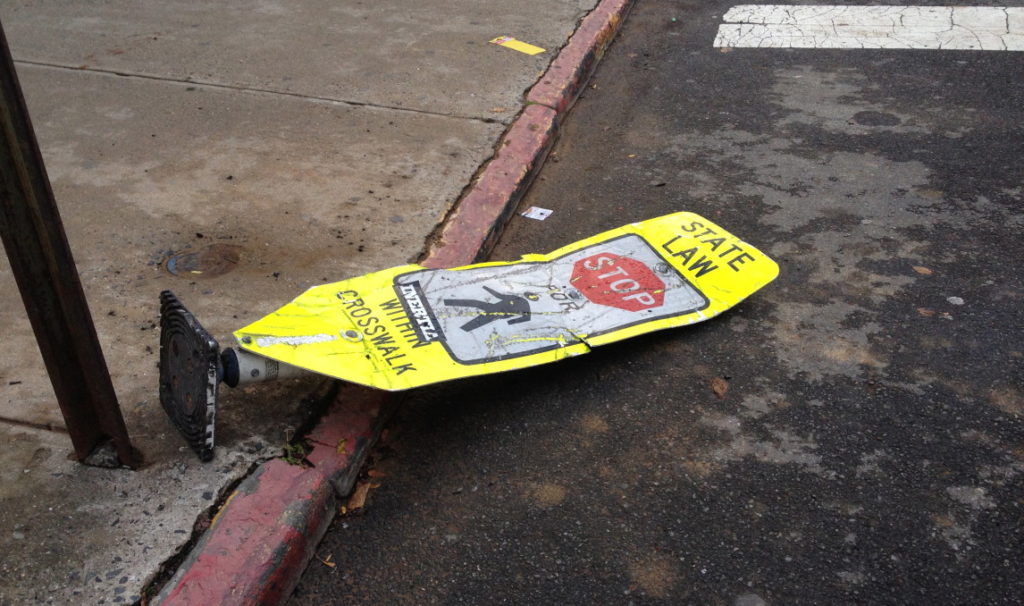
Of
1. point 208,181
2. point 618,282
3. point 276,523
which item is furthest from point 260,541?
point 208,181

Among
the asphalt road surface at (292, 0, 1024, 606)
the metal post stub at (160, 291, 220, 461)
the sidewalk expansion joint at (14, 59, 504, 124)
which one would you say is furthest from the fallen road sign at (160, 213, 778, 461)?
the sidewalk expansion joint at (14, 59, 504, 124)

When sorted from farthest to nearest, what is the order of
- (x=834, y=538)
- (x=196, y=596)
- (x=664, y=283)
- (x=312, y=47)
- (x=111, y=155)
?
(x=312, y=47) < (x=111, y=155) < (x=664, y=283) < (x=834, y=538) < (x=196, y=596)

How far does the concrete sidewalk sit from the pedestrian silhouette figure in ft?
1.72

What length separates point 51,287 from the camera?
2.10m

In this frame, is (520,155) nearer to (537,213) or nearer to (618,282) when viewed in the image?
(537,213)

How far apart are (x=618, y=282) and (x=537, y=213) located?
917mm

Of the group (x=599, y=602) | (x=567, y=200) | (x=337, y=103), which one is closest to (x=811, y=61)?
(x=567, y=200)

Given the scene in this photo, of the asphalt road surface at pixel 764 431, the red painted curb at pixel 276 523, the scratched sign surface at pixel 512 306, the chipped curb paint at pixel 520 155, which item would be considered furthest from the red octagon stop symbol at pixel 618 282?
the red painted curb at pixel 276 523

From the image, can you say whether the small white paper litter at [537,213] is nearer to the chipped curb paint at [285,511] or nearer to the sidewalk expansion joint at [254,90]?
the chipped curb paint at [285,511]

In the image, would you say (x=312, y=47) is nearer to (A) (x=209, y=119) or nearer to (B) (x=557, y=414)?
(A) (x=209, y=119)

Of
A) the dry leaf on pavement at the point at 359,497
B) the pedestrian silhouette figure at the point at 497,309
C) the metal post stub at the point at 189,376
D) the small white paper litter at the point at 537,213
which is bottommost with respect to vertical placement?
the small white paper litter at the point at 537,213

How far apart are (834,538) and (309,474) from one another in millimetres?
1437

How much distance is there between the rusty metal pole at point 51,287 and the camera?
6.32ft

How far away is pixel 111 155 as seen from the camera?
4.13 m
